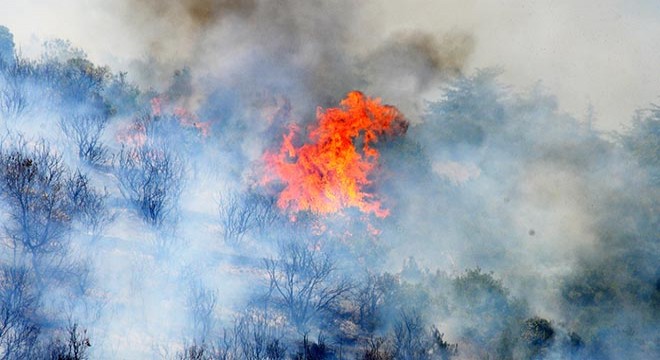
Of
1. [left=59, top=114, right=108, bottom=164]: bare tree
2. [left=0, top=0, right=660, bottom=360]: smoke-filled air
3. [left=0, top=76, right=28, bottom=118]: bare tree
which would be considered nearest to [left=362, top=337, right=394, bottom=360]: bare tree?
[left=0, top=0, right=660, bottom=360]: smoke-filled air

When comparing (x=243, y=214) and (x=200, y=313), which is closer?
(x=200, y=313)

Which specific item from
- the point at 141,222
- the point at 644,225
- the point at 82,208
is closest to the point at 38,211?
the point at 82,208

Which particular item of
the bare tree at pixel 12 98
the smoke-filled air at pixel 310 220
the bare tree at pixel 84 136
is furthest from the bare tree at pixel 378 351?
the bare tree at pixel 12 98

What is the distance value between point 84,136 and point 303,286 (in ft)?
46.0

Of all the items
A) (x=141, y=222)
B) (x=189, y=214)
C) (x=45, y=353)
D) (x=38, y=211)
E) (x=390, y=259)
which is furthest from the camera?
(x=390, y=259)

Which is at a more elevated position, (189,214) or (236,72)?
(236,72)

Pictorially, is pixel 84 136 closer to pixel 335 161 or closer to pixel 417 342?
pixel 335 161

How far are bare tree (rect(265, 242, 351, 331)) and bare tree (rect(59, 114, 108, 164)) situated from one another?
1049 centimetres

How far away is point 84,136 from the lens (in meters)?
26.0

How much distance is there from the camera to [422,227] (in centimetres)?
3022

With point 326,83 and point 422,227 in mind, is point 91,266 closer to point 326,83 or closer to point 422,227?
point 422,227

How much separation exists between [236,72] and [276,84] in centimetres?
326

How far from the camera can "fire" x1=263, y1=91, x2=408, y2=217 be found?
2847 centimetres

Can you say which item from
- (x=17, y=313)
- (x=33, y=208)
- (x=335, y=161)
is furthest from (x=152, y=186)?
→ (x=335, y=161)
